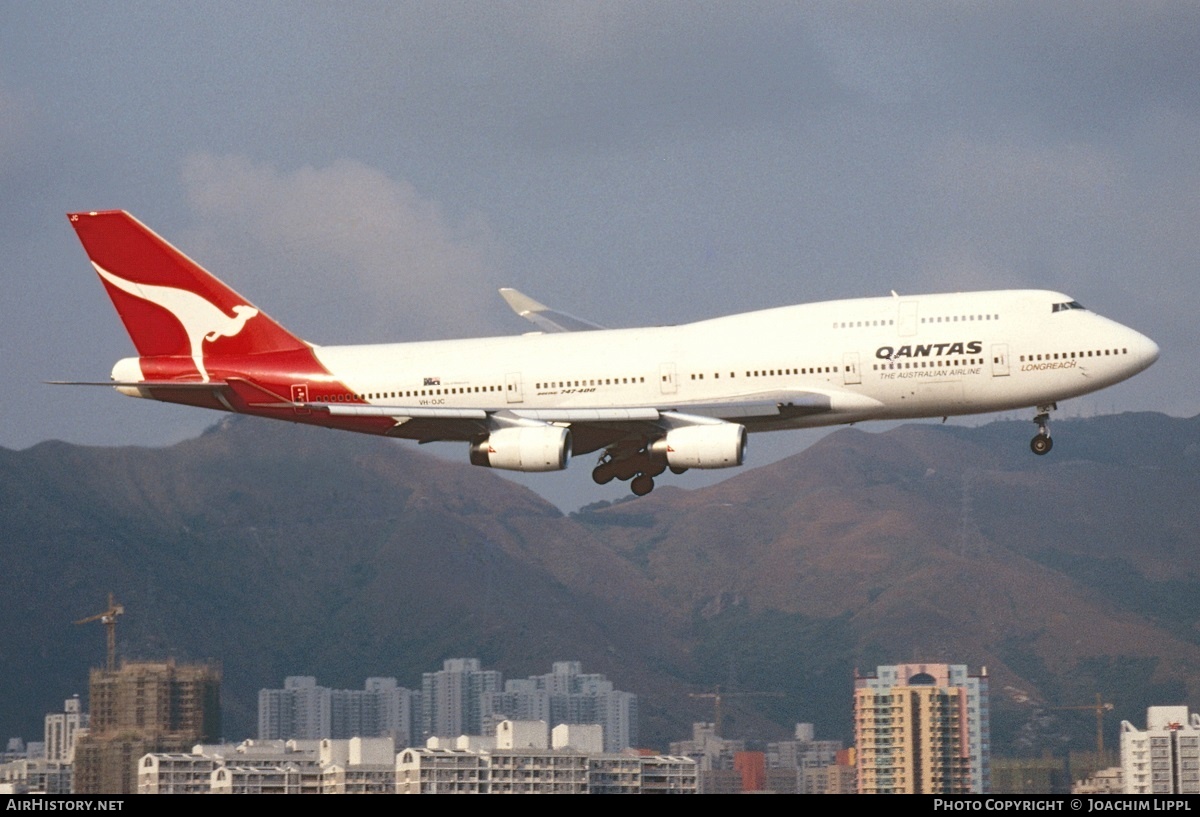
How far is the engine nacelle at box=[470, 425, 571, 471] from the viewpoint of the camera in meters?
51.5

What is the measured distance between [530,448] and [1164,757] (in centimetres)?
5605

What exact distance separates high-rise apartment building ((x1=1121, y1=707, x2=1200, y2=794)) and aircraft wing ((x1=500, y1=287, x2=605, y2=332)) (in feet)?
145

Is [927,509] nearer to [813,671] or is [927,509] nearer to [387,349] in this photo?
[813,671]

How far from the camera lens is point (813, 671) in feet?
439

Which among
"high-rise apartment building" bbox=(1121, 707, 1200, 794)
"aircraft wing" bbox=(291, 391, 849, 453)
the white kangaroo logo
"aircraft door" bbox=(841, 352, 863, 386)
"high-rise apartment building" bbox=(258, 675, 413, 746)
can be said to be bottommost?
"high-rise apartment building" bbox=(1121, 707, 1200, 794)

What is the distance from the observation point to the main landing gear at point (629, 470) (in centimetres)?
5616

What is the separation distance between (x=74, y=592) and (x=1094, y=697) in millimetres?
65688

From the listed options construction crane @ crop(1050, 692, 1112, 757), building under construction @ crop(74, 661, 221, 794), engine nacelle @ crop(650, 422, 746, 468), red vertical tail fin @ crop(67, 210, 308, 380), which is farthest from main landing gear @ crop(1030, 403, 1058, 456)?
construction crane @ crop(1050, 692, 1112, 757)

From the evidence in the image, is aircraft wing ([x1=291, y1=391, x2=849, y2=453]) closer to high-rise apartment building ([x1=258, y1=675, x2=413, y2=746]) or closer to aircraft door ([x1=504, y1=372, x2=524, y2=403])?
aircraft door ([x1=504, y1=372, x2=524, y2=403])

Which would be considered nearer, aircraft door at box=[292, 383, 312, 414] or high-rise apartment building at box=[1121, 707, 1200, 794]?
aircraft door at box=[292, 383, 312, 414]

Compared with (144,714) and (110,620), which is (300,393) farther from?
(110,620)

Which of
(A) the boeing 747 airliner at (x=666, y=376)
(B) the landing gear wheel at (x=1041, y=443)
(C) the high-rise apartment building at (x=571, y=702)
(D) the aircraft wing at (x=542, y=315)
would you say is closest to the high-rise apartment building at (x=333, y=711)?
(C) the high-rise apartment building at (x=571, y=702)

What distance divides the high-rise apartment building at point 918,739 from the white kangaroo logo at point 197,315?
57065 millimetres
